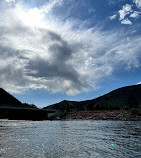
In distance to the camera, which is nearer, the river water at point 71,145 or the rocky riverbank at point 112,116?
the river water at point 71,145

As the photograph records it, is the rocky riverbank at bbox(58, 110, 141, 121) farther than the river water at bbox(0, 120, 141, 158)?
Yes

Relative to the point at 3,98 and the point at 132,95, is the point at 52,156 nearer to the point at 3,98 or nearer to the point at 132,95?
the point at 132,95

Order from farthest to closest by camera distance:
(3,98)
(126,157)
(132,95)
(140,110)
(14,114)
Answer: (3,98)
(132,95)
(14,114)
(140,110)
(126,157)

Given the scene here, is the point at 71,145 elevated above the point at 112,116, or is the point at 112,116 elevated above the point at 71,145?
the point at 71,145

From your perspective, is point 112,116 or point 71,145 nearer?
point 71,145

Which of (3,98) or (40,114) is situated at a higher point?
(3,98)

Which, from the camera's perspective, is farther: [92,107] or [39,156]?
[92,107]

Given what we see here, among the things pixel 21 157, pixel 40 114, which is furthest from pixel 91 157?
pixel 40 114

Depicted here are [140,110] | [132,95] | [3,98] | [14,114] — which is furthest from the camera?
[3,98]

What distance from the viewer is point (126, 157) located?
10570 mm

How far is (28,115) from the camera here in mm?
120312

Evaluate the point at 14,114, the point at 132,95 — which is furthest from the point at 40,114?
the point at 132,95

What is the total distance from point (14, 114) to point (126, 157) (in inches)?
4612

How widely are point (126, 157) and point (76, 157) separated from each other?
3.45 metres
